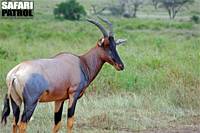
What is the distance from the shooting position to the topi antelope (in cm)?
692

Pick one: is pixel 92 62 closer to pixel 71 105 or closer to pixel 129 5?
pixel 71 105

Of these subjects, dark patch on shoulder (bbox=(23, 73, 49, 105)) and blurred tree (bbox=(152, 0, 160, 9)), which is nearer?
dark patch on shoulder (bbox=(23, 73, 49, 105))

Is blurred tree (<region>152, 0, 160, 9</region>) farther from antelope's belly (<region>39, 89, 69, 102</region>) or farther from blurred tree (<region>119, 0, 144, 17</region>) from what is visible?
antelope's belly (<region>39, 89, 69, 102</region>)

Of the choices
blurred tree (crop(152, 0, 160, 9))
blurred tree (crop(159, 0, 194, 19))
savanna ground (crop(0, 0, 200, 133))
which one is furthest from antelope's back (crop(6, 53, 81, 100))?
blurred tree (crop(152, 0, 160, 9))

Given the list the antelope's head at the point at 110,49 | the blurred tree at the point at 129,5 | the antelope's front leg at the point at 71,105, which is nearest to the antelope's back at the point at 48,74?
the antelope's front leg at the point at 71,105

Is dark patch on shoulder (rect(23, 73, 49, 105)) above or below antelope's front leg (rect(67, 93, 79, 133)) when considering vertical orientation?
above

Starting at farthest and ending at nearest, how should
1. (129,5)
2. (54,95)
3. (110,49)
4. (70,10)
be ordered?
(129,5) → (70,10) → (110,49) → (54,95)

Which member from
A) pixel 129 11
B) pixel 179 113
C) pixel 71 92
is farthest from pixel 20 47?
pixel 129 11

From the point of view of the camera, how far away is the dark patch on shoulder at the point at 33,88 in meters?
6.88

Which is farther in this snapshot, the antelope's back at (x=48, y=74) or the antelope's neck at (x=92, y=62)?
the antelope's neck at (x=92, y=62)

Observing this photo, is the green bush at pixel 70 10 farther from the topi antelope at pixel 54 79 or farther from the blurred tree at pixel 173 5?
the topi antelope at pixel 54 79

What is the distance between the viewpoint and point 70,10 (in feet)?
141

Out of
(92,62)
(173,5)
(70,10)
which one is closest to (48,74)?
(92,62)

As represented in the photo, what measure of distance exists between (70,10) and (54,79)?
118 feet
